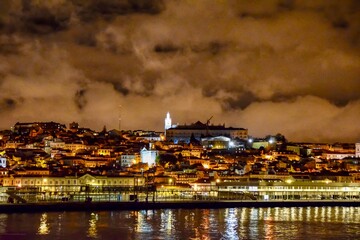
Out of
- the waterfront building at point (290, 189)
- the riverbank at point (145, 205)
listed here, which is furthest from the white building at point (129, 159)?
the riverbank at point (145, 205)

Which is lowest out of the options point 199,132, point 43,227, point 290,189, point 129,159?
point 43,227

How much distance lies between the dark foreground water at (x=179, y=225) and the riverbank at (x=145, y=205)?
2.24m

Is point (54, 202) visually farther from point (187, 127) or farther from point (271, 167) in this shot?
point (187, 127)

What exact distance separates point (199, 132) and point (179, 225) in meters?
54.3

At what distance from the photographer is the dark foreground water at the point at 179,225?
2352cm

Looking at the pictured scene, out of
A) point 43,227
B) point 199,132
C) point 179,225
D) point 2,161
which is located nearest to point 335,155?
point 199,132

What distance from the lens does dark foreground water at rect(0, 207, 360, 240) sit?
77.2ft

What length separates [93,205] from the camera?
120ft

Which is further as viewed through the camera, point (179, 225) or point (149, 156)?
point (149, 156)

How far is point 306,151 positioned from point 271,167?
16.1 metres

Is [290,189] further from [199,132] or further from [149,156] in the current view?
[199,132]

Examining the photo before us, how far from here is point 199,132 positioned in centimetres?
8106

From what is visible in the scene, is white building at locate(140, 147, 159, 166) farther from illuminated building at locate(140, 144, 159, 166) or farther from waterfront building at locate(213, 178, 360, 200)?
waterfront building at locate(213, 178, 360, 200)

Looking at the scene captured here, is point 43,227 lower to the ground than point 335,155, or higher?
lower
